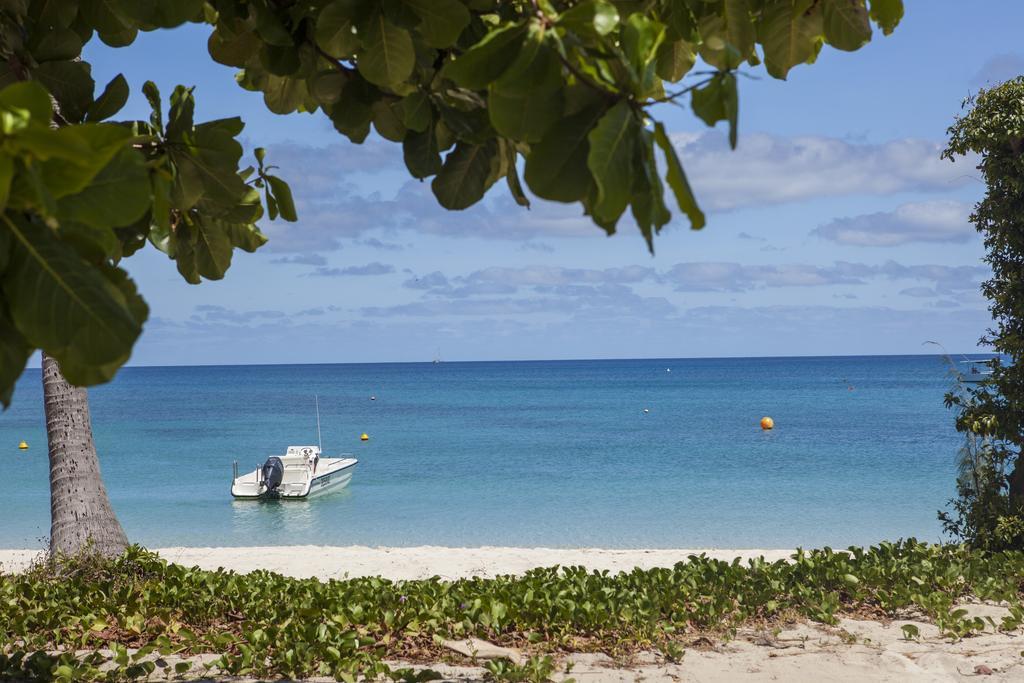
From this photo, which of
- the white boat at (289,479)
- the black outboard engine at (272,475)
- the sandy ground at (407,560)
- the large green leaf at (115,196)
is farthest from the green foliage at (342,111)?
the white boat at (289,479)

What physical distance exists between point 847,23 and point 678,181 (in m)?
1.36

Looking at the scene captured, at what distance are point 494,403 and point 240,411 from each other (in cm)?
1723

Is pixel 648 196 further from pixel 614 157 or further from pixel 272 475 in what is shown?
pixel 272 475

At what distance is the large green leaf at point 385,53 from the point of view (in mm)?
1821

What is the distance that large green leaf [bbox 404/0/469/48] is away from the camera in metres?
1.76

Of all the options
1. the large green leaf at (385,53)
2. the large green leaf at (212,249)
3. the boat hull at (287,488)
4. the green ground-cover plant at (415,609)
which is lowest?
the boat hull at (287,488)

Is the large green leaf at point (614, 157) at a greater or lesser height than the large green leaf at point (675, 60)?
lesser

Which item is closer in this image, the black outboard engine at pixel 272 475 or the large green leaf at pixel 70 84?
the large green leaf at pixel 70 84

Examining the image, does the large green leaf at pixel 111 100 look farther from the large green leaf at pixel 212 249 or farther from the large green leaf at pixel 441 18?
the large green leaf at pixel 441 18

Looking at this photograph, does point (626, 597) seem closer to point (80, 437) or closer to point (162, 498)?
point (80, 437)

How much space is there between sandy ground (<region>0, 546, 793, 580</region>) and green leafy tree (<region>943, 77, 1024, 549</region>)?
3096 millimetres

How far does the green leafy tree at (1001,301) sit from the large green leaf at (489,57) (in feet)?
26.0

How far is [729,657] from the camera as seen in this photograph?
5.05 metres

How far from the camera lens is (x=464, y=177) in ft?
6.81
